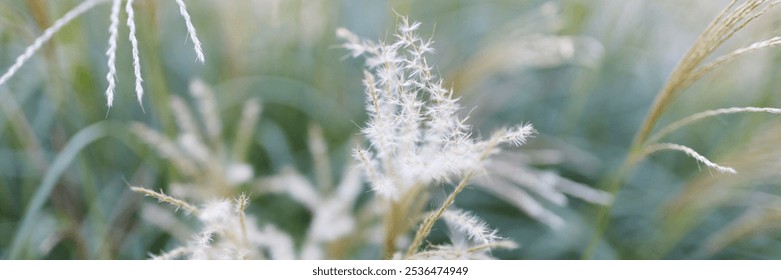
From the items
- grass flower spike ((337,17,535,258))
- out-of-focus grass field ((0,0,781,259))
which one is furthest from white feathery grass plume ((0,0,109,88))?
grass flower spike ((337,17,535,258))

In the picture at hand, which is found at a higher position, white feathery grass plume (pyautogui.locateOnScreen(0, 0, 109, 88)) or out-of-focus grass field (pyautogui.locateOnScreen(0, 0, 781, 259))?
out-of-focus grass field (pyautogui.locateOnScreen(0, 0, 781, 259))

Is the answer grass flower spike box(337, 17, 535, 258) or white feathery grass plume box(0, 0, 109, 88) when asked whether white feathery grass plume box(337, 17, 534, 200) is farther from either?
white feathery grass plume box(0, 0, 109, 88)

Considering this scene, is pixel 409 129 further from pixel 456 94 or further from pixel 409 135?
pixel 456 94

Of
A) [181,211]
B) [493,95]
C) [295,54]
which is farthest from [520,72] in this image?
[181,211]

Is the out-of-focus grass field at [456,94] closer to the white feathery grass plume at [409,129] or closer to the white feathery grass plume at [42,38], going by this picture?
the white feathery grass plume at [42,38]

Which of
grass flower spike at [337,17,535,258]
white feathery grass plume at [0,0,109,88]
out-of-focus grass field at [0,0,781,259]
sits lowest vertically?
grass flower spike at [337,17,535,258]

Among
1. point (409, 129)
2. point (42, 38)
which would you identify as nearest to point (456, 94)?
point (409, 129)

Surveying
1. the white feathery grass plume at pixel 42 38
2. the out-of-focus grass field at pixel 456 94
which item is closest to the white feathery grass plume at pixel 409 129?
the white feathery grass plume at pixel 42 38

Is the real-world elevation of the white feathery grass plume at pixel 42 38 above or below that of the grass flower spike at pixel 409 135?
above

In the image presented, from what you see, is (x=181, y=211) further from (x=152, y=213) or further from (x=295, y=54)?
(x=295, y=54)

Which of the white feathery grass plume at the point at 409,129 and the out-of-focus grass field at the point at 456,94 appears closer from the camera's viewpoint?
the white feathery grass plume at the point at 409,129
